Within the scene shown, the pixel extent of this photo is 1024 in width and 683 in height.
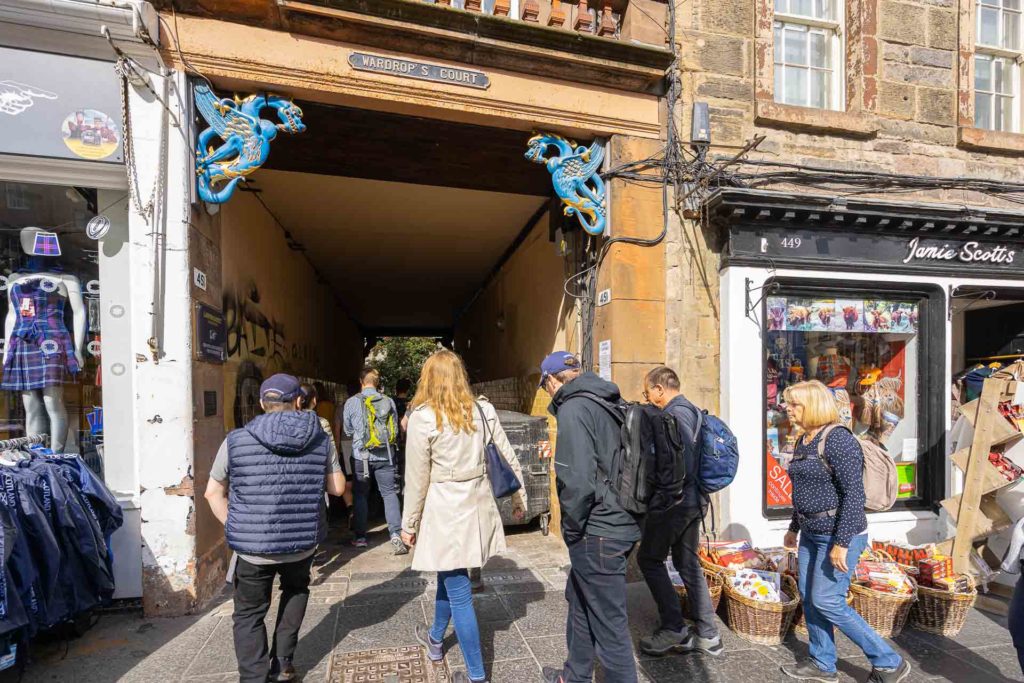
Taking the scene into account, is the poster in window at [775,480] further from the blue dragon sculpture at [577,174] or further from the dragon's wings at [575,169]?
the dragon's wings at [575,169]

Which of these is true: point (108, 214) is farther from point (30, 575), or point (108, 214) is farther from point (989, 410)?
point (989, 410)

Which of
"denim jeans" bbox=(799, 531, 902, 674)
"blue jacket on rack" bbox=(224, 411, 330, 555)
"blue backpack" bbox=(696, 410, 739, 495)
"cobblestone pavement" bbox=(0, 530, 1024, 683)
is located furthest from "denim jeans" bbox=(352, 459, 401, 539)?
"denim jeans" bbox=(799, 531, 902, 674)

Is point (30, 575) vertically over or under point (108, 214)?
under

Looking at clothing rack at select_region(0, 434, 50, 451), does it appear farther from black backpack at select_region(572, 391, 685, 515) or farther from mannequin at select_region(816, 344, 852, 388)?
mannequin at select_region(816, 344, 852, 388)

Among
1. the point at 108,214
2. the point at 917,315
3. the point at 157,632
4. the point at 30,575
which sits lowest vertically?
the point at 157,632

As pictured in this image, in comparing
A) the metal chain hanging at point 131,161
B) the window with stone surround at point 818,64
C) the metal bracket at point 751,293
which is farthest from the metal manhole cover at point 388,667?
the window with stone surround at point 818,64

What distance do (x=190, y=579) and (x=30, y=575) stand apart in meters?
1.10

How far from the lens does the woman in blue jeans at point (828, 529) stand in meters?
2.89

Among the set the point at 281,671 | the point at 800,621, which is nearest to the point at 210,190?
the point at 281,671

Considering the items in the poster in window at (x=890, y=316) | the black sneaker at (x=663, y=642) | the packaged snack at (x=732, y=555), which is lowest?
the black sneaker at (x=663, y=642)

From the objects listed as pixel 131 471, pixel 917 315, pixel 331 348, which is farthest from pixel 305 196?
pixel 917 315

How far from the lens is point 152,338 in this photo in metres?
3.85

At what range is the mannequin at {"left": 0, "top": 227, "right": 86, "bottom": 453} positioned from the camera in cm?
396

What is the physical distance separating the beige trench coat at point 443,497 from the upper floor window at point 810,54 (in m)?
5.02
